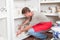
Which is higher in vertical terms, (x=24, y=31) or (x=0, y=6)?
(x=0, y=6)

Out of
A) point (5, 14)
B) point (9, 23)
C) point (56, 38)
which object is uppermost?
point (5, 14)

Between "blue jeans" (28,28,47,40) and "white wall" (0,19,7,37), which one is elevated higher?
"white wall" (0,19,7,37)

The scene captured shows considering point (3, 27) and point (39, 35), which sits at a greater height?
point (3, 27)

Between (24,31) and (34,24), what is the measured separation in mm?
211

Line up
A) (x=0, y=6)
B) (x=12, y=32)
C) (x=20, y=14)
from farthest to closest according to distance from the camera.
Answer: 1. (x=20, y=14)
2. (x=12, y=32)
3. (x=0, y=6)

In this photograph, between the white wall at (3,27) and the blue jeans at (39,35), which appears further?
the blue jeans at (39,35)

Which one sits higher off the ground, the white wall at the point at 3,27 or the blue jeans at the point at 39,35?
the white wall at the point at 3,27

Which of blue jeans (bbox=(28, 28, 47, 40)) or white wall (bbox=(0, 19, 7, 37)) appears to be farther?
blue jeans (bbox=(28, 28, 47, 40))

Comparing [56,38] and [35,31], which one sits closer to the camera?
[56,38]

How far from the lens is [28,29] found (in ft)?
6.71

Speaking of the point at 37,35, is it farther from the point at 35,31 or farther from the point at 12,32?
the point at 12,32

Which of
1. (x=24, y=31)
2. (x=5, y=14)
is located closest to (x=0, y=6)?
(x=5, y=14)

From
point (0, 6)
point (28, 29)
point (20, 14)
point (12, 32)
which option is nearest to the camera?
point (0, 6)

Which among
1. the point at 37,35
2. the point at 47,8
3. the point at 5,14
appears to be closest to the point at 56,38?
the point at 37,35
